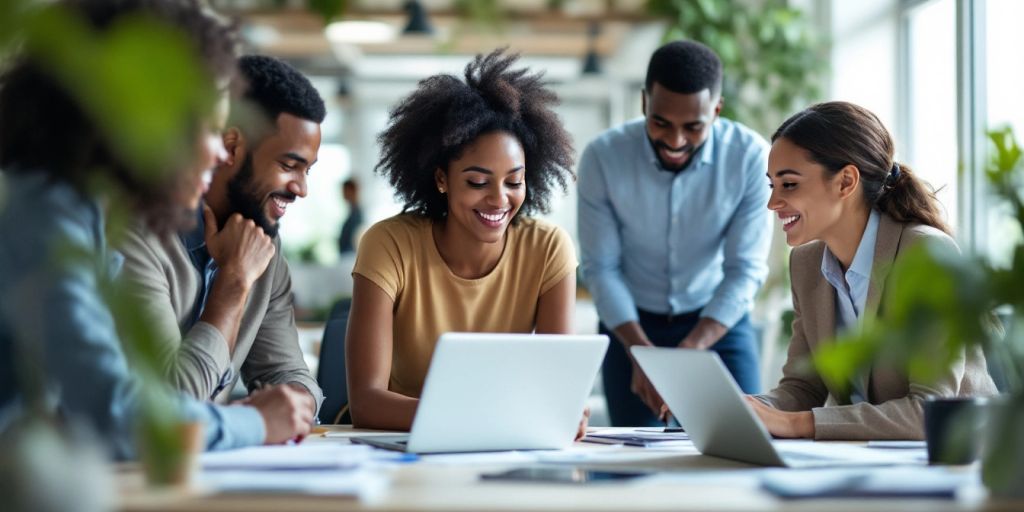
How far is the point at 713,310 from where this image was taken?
302 centimetres

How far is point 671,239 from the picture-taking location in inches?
125

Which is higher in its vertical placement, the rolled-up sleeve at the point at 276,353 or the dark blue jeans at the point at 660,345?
the rolled-up sleeve at the point at 276,353

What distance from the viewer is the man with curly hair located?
1.92 meters

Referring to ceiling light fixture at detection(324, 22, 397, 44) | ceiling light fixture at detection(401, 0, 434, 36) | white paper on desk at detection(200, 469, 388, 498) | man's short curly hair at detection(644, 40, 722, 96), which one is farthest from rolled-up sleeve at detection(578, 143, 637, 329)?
ceiling light fixture at detection(324, 22, 397, 44)

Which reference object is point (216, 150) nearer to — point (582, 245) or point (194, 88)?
point (194, 88)

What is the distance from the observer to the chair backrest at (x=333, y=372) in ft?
8.29

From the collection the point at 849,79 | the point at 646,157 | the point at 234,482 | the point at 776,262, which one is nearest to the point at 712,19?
the point at 849,79

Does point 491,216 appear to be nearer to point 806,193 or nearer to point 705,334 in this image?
point 806,193

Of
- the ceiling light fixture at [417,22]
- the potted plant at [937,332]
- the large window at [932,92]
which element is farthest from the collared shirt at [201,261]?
the ceiling light fixture at [417,22]

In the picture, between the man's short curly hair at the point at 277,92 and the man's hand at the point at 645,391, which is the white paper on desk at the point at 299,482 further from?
the man's hand at the point at 645,391

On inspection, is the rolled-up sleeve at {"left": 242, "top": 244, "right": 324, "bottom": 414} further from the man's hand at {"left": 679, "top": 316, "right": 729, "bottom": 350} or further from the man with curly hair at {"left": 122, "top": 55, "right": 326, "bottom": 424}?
the man's hand at {"left": 679, "top": 316, "right": 729, "bottom": 350}

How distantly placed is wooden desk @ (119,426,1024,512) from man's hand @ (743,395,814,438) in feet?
1.88

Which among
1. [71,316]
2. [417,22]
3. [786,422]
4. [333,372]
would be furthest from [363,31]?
[71,316]

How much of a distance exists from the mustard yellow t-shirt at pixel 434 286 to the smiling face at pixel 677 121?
661 mm
